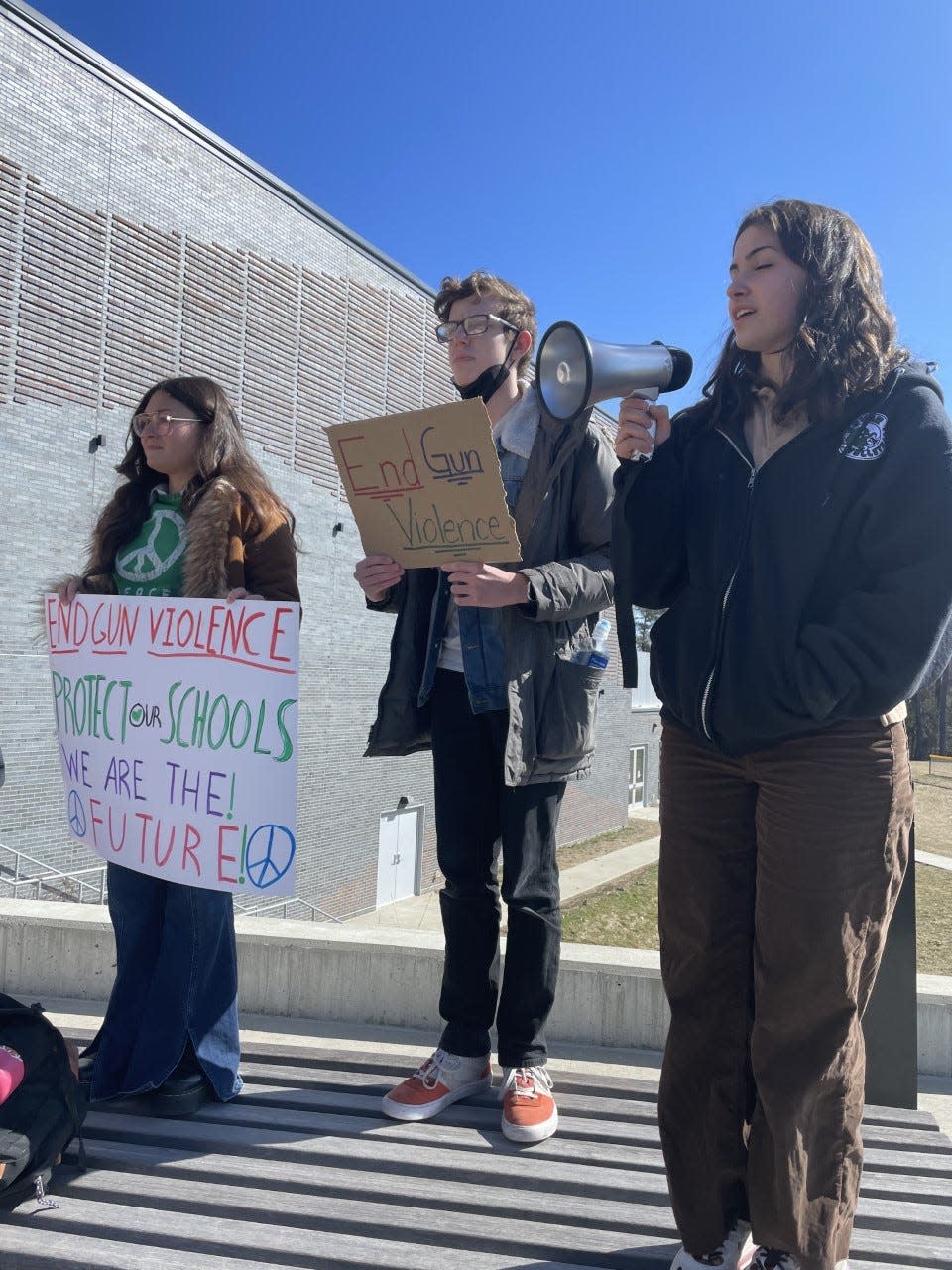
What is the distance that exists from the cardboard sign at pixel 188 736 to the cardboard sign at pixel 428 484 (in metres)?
0.35

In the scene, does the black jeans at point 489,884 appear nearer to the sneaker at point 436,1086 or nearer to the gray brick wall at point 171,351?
the sneaker at point 436,1086

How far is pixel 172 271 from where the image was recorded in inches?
584

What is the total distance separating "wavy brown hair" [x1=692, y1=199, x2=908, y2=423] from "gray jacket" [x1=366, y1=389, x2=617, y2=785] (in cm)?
71

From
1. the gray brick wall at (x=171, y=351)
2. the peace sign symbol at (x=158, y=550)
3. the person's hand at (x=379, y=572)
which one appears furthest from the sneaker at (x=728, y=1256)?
the gray brick wall at (x=171, y=351)

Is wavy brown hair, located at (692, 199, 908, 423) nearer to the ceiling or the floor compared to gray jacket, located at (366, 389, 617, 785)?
nearer to the ceiling

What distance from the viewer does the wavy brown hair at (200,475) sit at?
8.64 feet

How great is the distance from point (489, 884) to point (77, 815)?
4.03ft

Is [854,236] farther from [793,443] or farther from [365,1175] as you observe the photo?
[365,1175]

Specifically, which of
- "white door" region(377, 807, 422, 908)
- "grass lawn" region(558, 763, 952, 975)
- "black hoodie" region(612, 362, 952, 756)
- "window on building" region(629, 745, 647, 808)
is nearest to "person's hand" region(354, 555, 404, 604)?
"black hoodie" region(612, 362, 952, 756)

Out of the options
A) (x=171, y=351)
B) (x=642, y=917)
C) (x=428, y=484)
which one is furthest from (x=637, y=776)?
(x=428, y=484)

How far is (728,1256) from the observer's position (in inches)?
69.6

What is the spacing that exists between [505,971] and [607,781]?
2842 centimetres

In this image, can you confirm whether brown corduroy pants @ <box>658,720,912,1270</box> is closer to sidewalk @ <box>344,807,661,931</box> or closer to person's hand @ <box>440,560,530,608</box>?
person's hand @ <box>440,560,530,608</box>

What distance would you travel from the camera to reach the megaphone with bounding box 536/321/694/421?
79.4 inches
